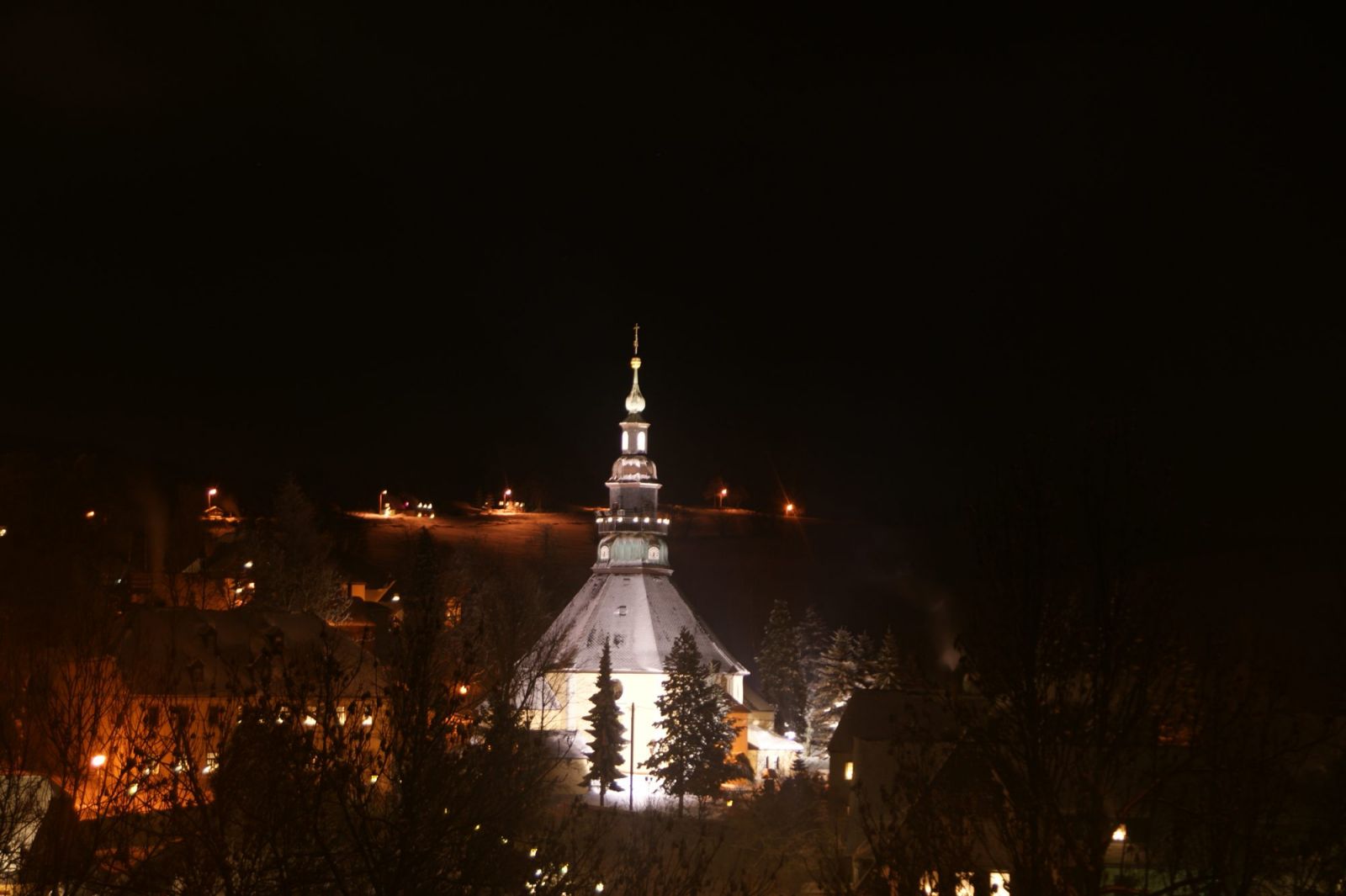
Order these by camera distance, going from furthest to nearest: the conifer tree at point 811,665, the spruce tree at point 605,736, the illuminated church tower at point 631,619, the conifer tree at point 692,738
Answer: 1. the conifer tree at point 811,665
2. the illuminated church tower at point 631,619
3. the spruce tree at point 605,736
4. the conifer tree at point 692,738

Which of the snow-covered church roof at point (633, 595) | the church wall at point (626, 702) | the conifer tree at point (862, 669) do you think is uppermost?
the snow-covered church roof at point (633, 595)

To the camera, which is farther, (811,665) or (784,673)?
(811,665)

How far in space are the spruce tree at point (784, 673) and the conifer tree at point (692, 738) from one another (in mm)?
13299

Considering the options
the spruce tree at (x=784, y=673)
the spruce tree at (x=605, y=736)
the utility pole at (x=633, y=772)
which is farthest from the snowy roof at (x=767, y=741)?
the spruce tree at (x=605, y=736)

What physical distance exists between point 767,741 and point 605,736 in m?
→ 10.5

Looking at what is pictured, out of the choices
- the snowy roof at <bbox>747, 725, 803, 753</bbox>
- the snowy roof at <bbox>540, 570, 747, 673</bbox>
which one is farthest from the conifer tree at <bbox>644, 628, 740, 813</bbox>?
the snowy roof at <bbox>540, 570, 747, 673</bbox>

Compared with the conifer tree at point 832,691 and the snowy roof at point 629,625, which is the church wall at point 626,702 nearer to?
the snowy roof at point 629,625

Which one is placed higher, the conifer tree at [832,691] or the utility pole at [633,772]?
the conifer tree at [832,691]

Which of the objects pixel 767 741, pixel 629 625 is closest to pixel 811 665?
pixel 767 741

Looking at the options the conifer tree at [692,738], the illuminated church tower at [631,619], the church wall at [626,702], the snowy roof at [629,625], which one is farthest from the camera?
the snowy roof at [629,625]

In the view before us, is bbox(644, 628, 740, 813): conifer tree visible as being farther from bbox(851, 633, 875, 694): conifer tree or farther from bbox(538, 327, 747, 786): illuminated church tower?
bbox(851, 633, 875, 694): conifer tree

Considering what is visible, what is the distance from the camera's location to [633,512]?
60.6m

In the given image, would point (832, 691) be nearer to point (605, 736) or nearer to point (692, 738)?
point (692, 738)

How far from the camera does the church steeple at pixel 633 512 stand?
59719 millimetres
